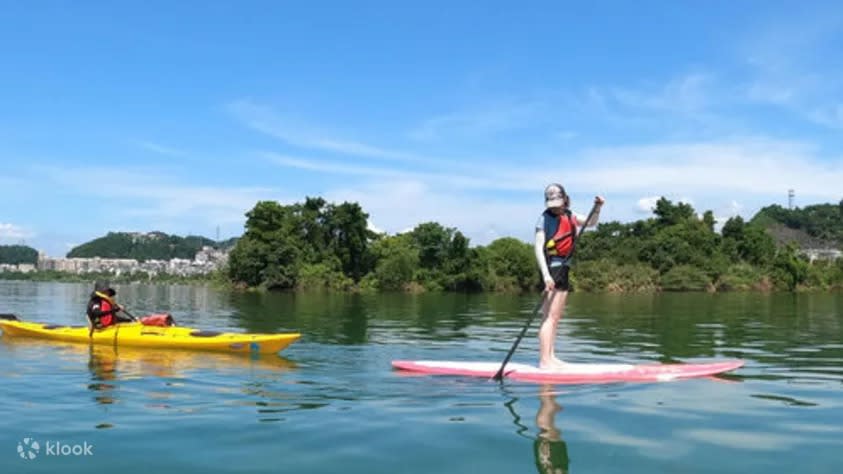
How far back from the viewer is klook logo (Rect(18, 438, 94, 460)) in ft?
18.0

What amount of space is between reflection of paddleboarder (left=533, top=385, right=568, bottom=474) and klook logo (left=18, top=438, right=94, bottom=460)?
3.38m

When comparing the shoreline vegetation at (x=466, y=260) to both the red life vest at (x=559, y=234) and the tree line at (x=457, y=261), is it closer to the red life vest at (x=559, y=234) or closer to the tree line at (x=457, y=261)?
the tree line at (x=457, y=261)

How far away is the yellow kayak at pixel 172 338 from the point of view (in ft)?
40.1

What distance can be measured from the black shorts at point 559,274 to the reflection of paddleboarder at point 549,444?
1.86 metres

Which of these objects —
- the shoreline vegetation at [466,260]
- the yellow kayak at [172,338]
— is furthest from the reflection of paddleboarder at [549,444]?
the shoreline vegetation at [466,260]

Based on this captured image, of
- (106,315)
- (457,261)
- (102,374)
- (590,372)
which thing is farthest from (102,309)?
(457,261)

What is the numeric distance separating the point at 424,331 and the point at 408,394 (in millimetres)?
10351

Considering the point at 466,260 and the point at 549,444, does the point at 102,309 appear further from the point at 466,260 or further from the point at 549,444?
the point at 466,260

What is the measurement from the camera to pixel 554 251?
9023 mm

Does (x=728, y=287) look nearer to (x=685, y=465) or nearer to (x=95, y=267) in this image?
(x=685, y=465)

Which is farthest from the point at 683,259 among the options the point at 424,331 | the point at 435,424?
the point at 435,424

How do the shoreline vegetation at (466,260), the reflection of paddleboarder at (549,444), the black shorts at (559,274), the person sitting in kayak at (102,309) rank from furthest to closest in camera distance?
the shoreline vegetation at (466,260)
the person sitting in kayak at (102,309)
the black shorts at (559,274)
the reflection of paddleboarder at (549,444)

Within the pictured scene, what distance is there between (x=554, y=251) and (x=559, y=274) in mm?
303

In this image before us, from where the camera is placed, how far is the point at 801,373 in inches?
391
